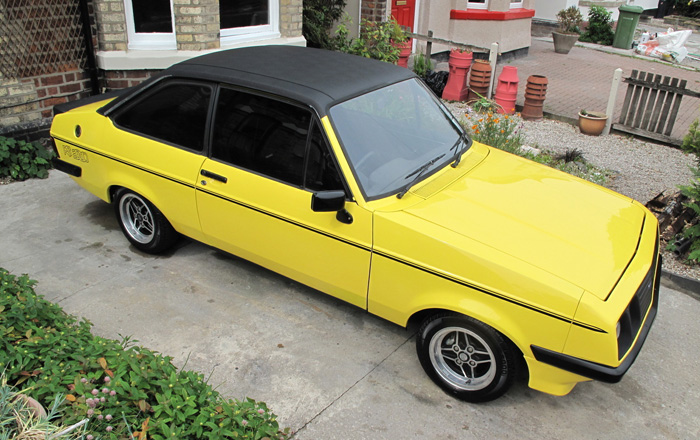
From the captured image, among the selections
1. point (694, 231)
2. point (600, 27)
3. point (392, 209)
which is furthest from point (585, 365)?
point (600, 27)

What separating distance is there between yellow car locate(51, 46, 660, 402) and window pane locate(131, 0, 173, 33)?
2.96 meters

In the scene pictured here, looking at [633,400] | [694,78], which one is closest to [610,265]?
[633,400]

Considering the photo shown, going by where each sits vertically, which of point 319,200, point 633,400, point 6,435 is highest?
point 319,200

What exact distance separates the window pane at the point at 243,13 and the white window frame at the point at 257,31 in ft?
0.21

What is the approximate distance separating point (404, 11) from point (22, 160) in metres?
8.01

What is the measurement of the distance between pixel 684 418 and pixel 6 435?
3.63m

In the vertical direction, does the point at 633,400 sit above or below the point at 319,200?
below

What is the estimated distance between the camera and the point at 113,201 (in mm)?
4809

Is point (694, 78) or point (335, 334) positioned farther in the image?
point (694, 78)

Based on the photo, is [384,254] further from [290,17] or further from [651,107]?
[651,107]

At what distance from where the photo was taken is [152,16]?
7.24 meters

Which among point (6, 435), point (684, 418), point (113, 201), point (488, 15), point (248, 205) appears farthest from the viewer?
point (488, 15)

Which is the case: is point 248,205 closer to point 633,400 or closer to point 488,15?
point 633,400

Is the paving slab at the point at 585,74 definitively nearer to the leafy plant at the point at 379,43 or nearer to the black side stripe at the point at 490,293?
the leafy plant at the point at 379,43
